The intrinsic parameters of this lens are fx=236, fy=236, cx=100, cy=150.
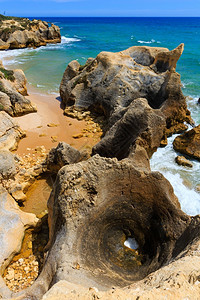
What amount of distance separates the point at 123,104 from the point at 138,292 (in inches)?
432

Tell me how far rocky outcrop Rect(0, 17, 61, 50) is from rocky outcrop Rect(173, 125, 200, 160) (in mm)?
37092

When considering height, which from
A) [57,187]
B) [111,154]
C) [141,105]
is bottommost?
[111,154]

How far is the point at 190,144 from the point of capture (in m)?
11.3

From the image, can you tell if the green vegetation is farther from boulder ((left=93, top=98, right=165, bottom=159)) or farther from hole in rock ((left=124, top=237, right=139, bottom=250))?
hole in rock ((left=124, top=237, right=139, bottom=250))

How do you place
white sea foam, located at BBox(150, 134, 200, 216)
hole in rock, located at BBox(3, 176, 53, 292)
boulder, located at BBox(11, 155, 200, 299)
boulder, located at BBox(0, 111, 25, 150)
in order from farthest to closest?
boulder, located at BBox(0, 111, 25, 150) < white sea foam, located at BBox(150, 134, 200, 216) < hole in rock, located at BBox(3, 176, 53, 292) < boulder, located at BBox(11, 155, 200, 299)

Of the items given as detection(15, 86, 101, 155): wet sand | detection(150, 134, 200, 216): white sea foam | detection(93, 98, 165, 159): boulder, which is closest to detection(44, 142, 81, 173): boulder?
detection(93, 98, 165, 159): boulder

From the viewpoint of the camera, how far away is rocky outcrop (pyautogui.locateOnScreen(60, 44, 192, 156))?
12.8 m

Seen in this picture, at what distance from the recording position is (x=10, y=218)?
6.81 m

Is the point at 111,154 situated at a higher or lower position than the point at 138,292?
lower

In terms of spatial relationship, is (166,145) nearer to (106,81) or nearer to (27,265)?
(106,81)

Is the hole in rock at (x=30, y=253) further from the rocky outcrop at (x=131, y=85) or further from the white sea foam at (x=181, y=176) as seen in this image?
the rocky outcrop at (x=131, y=85)

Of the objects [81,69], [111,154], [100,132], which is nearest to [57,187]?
[111,154]

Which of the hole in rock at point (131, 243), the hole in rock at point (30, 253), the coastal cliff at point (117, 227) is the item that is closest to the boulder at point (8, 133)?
the coastal cliff at point (117, 227)

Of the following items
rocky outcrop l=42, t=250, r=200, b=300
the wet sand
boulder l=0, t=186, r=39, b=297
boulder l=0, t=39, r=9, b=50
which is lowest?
boulder l=0, t=186, r=39, b=297
